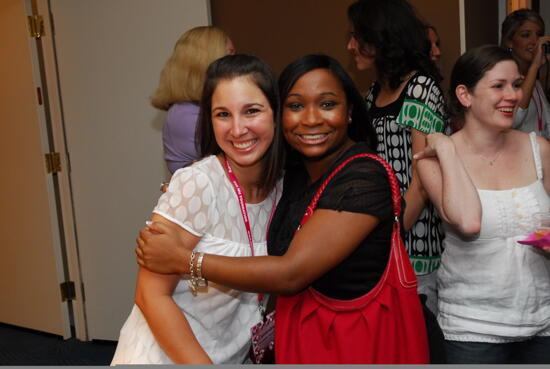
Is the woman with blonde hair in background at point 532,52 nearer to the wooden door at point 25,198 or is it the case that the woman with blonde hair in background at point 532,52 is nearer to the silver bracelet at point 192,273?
the silver bracelet at point 192,273

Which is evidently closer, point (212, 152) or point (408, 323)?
point (408, 323)

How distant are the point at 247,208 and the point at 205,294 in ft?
0.87

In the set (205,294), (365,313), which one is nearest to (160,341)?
(205,294)

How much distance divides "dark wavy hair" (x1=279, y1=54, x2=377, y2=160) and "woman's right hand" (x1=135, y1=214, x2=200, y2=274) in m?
0.46

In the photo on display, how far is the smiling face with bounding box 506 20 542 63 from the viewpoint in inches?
109

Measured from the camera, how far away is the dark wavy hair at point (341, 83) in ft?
4.79

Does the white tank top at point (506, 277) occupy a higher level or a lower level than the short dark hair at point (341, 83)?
lower

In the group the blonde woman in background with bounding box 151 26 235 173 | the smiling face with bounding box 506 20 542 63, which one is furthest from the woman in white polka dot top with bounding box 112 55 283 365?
the smiling face with bounding box 506 20 542 63

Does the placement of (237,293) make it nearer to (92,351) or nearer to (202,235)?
(202,235)

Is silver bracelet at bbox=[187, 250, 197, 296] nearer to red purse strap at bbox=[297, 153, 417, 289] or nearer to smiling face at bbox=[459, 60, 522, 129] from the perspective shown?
red purse strap at bbox=[297, 153, 417, 289]

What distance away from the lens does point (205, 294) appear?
150 centimetres

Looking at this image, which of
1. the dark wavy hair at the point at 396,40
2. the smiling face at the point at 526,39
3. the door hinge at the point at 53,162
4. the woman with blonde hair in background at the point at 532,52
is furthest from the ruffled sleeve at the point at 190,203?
the door hinge at the point at 53,162

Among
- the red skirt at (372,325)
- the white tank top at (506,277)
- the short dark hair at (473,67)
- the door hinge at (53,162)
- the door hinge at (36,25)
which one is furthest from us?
the door hinge at (53,162)

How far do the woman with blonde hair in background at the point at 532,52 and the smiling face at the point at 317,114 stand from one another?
5.11ft
